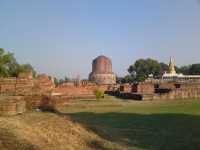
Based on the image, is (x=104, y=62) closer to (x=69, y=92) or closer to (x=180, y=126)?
(x=69, y=92)

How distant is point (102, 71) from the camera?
5928 centimetres

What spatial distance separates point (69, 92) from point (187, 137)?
66.7ft

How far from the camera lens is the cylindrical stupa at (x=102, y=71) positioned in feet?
192

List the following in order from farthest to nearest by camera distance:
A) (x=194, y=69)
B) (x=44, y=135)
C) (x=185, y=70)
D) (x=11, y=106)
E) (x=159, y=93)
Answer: (x=185, y=70) < (x=194, y=69) < (x=159, y=93) < (x=11, y=106) < (x=44, y=135)

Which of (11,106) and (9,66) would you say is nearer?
(11,106)

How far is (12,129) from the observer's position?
452 cm

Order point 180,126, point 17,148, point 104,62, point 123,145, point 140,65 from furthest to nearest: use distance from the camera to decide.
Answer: point 140,65, point 104,62, point 180,126, point 123,145, point 17,148

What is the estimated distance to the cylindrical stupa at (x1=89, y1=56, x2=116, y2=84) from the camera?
192 ft

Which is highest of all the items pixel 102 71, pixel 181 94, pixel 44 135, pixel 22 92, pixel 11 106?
pixel 102 71

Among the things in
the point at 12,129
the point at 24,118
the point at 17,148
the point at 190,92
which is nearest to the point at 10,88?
the point at 24,118

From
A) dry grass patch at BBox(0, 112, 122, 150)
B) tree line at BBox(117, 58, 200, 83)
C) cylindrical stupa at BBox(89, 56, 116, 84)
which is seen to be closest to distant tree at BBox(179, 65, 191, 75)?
tree line at BBox(117, 58, 200, 83)

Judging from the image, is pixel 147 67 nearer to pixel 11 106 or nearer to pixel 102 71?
pixel 102 71

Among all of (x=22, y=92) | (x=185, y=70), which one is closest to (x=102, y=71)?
(x=185, y=70)

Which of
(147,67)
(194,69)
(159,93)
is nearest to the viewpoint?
(159,93)
